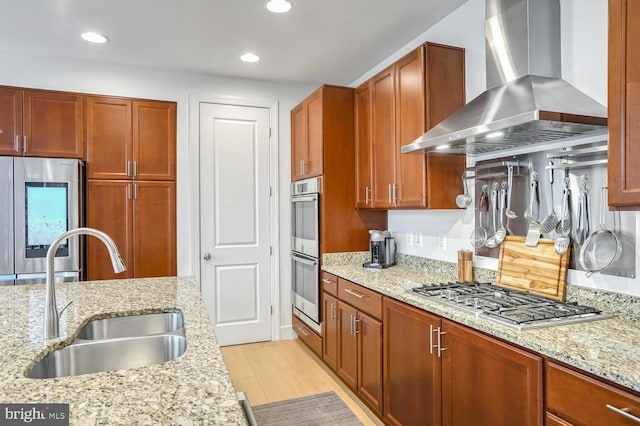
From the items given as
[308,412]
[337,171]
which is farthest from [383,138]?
[308,412]

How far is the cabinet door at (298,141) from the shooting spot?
3.74m

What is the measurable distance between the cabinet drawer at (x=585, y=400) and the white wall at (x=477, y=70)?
65 centimetres

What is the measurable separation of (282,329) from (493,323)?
9.36 feet

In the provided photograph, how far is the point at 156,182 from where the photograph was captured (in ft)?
12.0

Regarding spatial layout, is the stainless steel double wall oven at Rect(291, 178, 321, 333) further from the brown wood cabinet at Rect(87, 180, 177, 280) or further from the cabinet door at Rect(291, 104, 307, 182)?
the brown wood cabinet at Rect(87, 180, 177, 280)

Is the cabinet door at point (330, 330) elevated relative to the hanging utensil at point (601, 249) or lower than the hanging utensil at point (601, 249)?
lower

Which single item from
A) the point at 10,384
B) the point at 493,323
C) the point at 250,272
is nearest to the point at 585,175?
the point at 493,323

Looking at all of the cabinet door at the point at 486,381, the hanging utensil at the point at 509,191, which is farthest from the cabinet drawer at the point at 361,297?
the hanging utensil at the point at 509,191

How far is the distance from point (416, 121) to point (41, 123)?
9.82ft

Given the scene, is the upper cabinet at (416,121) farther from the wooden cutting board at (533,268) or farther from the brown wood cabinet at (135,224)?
the brown wood cabinet at (135,224)

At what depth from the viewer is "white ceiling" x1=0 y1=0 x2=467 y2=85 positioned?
2.54m

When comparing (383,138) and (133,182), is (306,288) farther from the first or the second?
(133,182)

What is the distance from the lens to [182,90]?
381cm

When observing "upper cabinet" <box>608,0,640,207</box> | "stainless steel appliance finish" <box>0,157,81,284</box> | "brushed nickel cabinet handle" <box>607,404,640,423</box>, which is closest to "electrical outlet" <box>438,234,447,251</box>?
"upper cabinet" <box>608,0,640,207</box>
